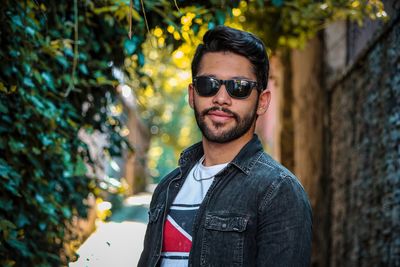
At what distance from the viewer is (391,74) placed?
4895mm

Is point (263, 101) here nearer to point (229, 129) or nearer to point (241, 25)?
point (229, 129)

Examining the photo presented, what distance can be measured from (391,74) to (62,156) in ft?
9.08

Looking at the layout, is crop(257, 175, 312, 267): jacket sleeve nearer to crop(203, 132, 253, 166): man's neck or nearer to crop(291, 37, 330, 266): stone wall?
crop(203, 132, 253, 166): man's neck

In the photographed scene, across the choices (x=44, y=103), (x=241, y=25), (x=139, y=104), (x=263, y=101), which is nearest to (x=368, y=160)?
(x=139, y=104)

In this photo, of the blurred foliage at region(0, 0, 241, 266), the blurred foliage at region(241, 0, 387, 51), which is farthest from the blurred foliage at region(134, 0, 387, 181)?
the blurred foliage at region(0, 0, 241, 266)

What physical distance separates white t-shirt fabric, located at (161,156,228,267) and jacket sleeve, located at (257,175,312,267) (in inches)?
13.0

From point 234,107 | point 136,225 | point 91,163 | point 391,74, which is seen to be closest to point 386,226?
point 391,74

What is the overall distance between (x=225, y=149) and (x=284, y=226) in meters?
0.50

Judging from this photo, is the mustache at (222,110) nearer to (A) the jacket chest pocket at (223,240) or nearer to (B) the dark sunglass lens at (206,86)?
(B) the dark sunglass lens at (206,86)

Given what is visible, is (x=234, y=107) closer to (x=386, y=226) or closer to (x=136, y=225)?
(x=136, y=225)

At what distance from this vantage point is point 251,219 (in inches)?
85.3

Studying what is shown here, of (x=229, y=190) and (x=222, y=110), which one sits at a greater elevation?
(x=222, y=110)

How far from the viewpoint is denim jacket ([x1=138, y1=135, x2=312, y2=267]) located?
6.83 feet

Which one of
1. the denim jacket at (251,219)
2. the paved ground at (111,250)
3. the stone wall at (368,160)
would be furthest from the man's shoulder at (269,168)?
the stone wall at (368,160)
